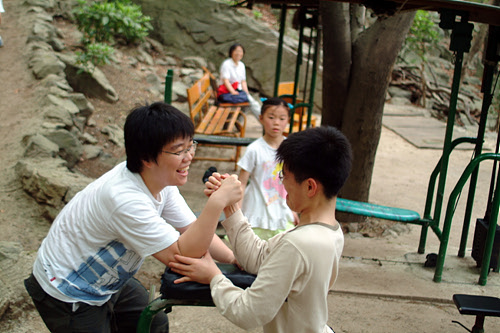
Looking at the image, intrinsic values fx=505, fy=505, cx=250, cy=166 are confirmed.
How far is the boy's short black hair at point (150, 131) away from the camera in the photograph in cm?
181

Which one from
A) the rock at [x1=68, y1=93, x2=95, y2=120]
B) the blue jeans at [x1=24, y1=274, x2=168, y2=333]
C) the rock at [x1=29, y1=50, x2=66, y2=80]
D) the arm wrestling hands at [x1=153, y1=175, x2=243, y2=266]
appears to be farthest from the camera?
the rock at [x1=29, y1=50, x2=66, y2=80]

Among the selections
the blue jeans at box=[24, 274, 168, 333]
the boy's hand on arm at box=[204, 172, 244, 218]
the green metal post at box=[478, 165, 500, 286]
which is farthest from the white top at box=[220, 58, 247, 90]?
the boy's hand on arm at box=[204, 172, 244, 218]

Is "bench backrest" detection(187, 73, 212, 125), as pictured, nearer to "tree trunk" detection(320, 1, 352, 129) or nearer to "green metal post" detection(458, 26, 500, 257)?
"tree trunk" detection(320, 1, 352, 129)

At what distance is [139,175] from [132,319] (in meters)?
0.71

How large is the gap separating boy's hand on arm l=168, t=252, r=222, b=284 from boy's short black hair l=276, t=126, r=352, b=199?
0.42 m

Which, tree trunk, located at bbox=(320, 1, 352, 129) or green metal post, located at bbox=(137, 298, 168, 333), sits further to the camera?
tree trunk, located at bbox=(320, 1, 352, 129)

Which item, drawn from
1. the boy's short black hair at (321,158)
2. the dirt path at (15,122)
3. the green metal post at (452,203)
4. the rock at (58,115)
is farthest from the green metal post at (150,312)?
the rock at (58,115)

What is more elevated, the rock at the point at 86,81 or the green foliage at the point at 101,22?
the green foliage at the point at 101,22

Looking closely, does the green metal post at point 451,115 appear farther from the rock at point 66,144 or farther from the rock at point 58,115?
the rock at point 58,115

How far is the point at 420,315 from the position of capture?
325 centimetres

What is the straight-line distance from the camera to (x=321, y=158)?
5.25ft

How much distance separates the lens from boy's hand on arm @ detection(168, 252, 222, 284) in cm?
168

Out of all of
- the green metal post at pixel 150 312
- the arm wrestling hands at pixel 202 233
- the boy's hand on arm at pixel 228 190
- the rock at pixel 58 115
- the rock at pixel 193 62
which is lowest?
the rock at pixel 58 115

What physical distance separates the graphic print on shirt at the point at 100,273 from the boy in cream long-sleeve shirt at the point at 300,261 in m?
0.25
